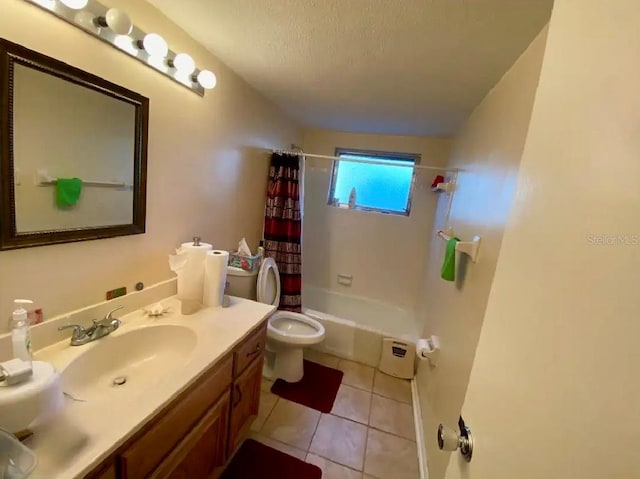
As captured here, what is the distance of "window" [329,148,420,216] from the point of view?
3.04 meters

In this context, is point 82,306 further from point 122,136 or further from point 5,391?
point 122,136

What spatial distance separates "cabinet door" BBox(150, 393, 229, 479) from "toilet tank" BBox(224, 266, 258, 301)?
79 centimetres

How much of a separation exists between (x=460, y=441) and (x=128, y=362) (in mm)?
1236

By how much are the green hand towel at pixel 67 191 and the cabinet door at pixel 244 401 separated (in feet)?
3.26

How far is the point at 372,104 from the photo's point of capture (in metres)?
2.05

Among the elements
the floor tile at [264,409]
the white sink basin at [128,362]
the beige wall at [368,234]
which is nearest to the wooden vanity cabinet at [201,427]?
the white sink basin at [128,362]

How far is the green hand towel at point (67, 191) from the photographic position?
99cm

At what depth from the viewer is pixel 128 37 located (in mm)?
1119

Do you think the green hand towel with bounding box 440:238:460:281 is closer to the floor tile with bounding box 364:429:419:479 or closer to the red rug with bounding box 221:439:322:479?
the floor tile with bounding box 364:429:419:479

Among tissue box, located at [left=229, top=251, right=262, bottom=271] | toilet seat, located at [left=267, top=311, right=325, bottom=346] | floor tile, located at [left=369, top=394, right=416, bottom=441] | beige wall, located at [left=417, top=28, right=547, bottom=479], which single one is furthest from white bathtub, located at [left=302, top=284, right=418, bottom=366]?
tissue box, located at [left=229, top=251, right=262, bottom=271]

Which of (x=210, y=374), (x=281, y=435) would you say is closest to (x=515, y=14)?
(x=210, y=374)

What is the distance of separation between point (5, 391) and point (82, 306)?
0.51 metres

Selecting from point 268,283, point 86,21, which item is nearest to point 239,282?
point 268,283

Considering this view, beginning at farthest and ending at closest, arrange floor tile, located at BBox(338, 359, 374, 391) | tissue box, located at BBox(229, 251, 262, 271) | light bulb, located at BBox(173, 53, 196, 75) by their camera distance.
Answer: floor tile, located at BBox(338, 359, 374, 391)
tissue box, located at BBox(229, 251, 262, 271)
light bulb, located at BBox(173, 53, 196, 75)
